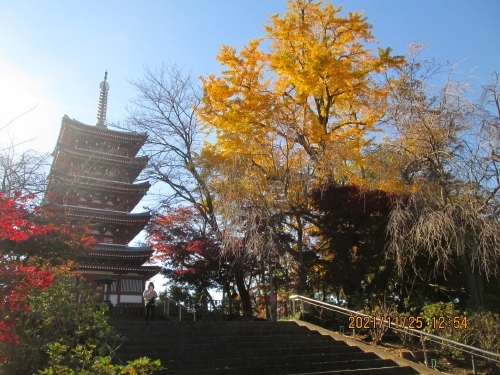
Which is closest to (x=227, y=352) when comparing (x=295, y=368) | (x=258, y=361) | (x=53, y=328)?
(x=258, y=361)

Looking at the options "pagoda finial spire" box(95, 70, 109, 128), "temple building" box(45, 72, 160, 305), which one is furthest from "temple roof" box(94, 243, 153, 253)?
"pagoda finial spire" box(95, 70, 109, 128)

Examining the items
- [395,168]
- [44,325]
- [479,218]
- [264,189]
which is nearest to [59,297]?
[44,325]

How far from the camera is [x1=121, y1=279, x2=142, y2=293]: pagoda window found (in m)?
21.7

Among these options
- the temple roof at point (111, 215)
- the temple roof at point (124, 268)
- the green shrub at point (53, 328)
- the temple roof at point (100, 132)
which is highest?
the temple roof at point (100, 132)

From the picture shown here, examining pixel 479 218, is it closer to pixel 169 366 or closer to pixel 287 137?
pixel 287 137

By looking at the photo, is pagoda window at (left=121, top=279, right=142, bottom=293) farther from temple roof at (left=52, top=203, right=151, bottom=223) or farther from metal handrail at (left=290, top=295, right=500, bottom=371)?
metal handrail at (left=290, top=295, right=500, bottom=371)

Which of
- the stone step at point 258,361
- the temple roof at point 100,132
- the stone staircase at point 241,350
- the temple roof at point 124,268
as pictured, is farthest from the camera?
the temple roof at point 100,132

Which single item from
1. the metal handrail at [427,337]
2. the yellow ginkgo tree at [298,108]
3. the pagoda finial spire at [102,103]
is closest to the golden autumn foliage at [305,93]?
the yellow ginkgo tree at [298,108]

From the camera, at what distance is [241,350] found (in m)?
9.51

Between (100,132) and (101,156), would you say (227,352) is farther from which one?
(100,132)

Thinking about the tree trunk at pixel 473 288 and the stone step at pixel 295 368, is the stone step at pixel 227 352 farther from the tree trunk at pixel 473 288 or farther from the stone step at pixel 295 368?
the tree trunk at pixel 473 288

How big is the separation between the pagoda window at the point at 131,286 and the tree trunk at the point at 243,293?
503 cm

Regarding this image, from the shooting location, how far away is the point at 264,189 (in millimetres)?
13883

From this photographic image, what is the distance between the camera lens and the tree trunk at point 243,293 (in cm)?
1873
